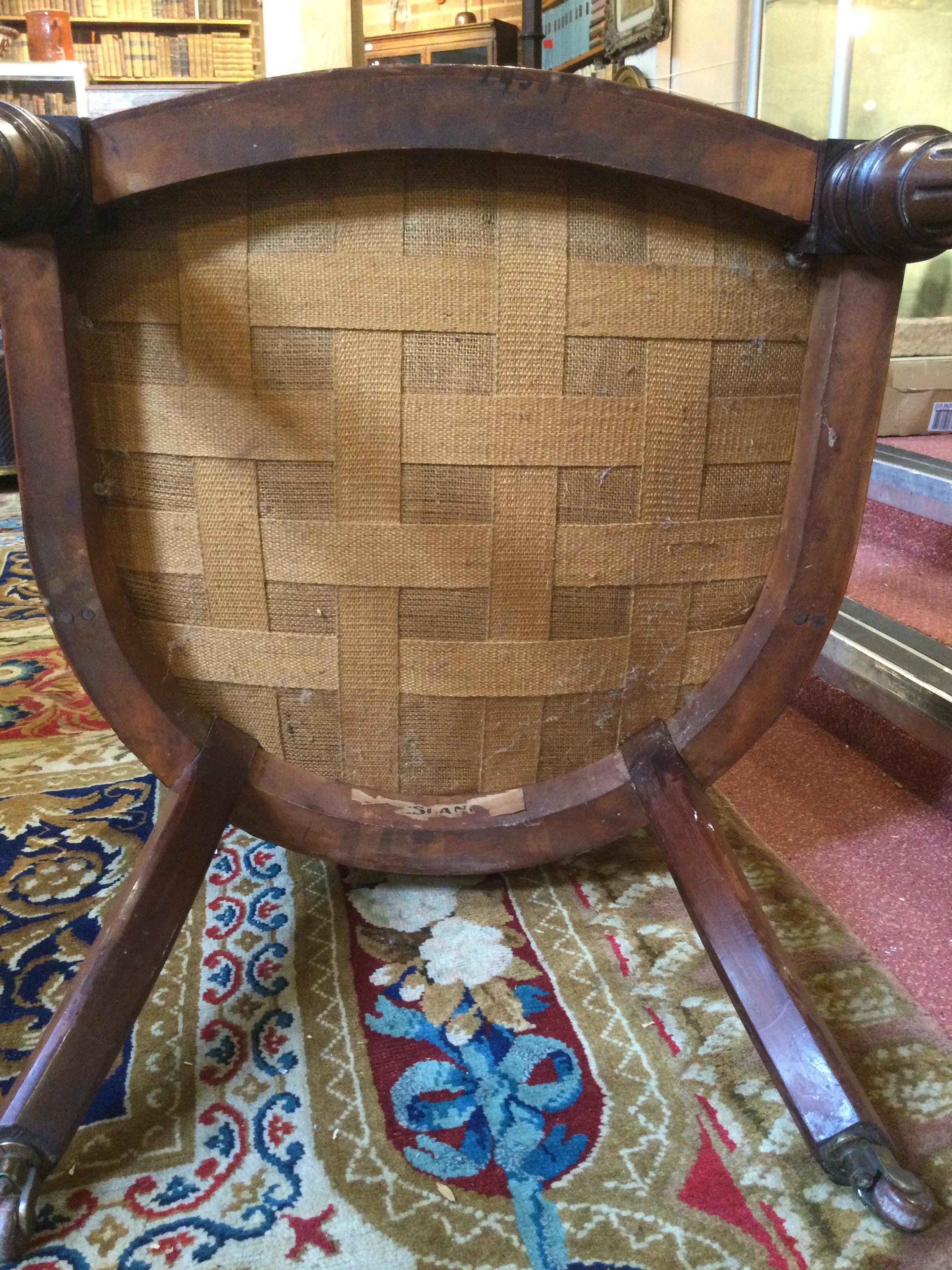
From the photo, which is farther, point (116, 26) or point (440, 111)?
point (116, 26)

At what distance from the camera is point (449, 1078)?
2.26 ft

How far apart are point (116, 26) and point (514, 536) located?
5048 mm

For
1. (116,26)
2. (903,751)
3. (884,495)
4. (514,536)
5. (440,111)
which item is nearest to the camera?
(440,111)

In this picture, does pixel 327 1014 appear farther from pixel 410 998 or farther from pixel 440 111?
pixel 440 111

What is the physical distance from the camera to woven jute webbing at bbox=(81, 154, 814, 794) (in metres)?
0.61

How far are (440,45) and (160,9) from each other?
5.06ft

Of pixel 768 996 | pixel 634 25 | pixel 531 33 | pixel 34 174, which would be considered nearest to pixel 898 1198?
pixel 768 996

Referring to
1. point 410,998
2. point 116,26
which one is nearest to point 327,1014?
point 410,998

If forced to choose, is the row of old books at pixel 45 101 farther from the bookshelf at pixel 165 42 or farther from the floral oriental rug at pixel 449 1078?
the floral oriental rug at pixel 449 1078

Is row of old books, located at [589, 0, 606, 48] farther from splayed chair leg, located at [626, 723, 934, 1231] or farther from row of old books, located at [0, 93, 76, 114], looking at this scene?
splayed chair leg, located at [626, 723, 934, 1231]

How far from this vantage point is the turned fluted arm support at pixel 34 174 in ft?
1.63

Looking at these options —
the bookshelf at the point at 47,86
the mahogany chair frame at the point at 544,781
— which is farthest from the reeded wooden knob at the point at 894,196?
the bookshelf at the point at 47,86

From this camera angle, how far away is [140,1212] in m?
0.59

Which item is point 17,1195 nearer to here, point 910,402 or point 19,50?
point 910,402
